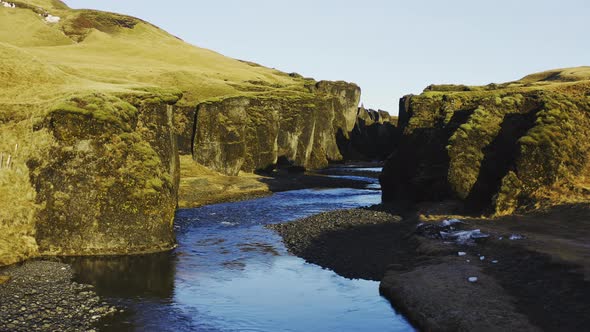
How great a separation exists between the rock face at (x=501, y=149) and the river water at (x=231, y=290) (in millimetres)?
19640

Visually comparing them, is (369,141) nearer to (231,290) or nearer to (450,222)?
(450,222)

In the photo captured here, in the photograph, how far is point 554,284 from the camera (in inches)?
968

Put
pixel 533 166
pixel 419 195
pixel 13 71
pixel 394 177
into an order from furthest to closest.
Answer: pixel 394 177 → pixel 419 195 → pixel 13 71 → pixel 533 166

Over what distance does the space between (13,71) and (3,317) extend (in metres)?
34.3

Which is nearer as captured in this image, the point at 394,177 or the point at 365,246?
the point at 365,246

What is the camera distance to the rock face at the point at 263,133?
83.5 metres

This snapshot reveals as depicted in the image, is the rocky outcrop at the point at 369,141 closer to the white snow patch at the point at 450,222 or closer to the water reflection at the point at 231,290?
the white snow patch at the point at 450,222

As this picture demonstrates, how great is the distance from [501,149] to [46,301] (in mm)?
42441

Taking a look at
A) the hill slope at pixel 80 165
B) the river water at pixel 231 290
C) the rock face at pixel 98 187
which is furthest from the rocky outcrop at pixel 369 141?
the rock face at pixel 98 187

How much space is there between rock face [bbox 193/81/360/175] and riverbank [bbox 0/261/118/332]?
169ft

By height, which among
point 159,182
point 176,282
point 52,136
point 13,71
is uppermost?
point 13,71

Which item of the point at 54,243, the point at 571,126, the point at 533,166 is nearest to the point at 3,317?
the point at 54,243

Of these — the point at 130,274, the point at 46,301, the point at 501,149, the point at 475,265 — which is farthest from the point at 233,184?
the point at 475,265

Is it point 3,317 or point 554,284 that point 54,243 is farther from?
point 554,284
